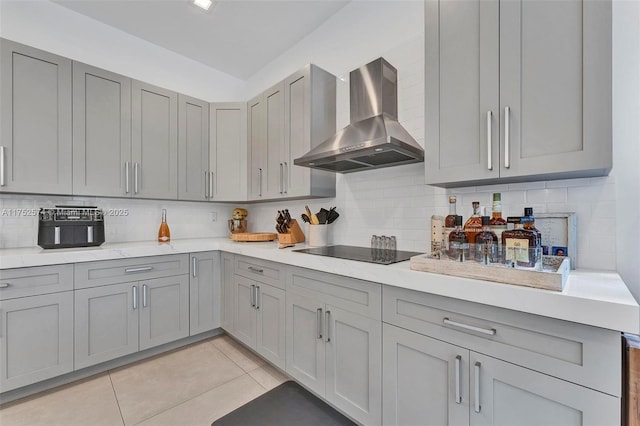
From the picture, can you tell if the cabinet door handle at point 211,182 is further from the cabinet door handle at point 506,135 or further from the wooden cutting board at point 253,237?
the cabinet door handle at point 506,135

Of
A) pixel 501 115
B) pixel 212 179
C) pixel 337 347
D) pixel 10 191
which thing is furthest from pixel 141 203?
pixel 501 115

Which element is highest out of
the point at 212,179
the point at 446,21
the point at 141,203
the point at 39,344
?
the point at 446,21

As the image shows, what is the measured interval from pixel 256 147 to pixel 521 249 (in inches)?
98.2

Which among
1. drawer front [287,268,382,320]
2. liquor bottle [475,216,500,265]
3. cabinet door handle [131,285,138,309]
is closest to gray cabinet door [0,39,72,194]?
cabinet door handle [131,285,138,309]

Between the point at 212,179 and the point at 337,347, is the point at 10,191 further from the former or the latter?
the point at 337,347

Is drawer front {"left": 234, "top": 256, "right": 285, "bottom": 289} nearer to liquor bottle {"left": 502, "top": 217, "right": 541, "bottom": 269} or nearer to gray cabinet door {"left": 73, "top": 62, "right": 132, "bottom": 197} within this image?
gray cabinet door {"left": 73, "top": 62, "right": 132, "bottom": 197}

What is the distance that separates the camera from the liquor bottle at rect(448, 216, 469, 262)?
127cm

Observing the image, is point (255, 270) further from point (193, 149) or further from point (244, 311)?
point (193, 149)

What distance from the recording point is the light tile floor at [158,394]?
68.0 inches

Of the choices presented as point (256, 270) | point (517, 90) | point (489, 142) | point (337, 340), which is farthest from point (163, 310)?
point (517, 90)

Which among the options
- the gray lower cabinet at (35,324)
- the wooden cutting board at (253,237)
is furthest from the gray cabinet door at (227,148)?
the gray lower cabinet at (35,324)

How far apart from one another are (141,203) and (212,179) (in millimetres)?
750

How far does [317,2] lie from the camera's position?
245 centimetres

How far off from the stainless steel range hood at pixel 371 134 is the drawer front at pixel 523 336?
86 centimetres
